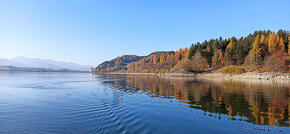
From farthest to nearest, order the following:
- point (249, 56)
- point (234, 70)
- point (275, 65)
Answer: point (249, 56) → point (234, 70) → point (275, 65)

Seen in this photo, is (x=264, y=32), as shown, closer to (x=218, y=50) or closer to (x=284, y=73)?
(x=218, y=50)

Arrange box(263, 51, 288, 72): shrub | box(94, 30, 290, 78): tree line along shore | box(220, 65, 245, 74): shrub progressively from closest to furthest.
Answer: box(263, 51, 288, 72): shrub → box(94, 30, 290, 78): tree line along shore → box(220, 65, 245, 74): shrub

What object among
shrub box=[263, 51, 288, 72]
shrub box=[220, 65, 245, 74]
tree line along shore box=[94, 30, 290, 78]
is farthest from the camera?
shrub box=[220, 65, 245, 74]

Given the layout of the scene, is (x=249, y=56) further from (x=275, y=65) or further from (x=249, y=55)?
(x=275, y=65)

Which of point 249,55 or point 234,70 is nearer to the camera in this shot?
point 234,70

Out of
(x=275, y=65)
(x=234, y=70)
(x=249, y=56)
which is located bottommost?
(x=234, y=70)

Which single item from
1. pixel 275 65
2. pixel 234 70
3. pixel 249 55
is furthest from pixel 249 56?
pixel 275 65

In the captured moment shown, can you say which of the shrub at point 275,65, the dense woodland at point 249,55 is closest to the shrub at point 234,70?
the dense woodland at point 249,55

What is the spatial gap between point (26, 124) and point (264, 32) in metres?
143

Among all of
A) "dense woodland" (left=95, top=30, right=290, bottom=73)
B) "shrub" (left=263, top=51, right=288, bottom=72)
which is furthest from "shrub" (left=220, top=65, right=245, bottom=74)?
"shrub" (left=263, top=51, right=288, bottom=72)

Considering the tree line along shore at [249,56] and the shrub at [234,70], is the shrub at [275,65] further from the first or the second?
the shrub at [234,70]

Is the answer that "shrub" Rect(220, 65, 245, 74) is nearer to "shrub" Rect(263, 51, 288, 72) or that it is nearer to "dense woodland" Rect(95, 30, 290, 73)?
"dense woodland" Rect(95, 30, 290, 73)

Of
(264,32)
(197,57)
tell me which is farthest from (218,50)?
(264,32)

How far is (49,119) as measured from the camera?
32.4 ft
